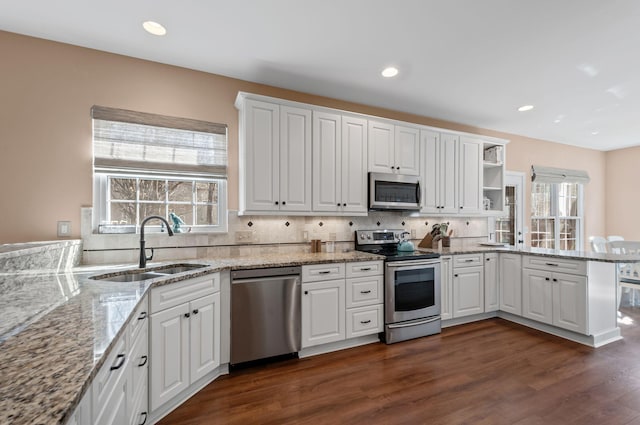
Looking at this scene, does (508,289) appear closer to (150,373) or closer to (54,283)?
(150,373)

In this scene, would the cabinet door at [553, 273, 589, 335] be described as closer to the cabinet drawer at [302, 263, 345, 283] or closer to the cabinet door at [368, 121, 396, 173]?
the cabinet door at [368, 121, 396, 173]

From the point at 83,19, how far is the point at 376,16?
2.14 m

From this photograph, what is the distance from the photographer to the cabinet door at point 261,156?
280 cm

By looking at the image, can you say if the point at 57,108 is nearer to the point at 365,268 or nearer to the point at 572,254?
the point at 365,268

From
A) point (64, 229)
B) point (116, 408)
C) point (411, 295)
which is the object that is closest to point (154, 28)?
point (64, 229)

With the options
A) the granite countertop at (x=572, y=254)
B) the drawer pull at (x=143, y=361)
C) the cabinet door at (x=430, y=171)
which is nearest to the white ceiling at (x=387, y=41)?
the cabinet door at (x=430, y=171)

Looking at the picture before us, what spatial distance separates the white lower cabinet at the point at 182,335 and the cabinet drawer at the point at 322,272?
78 centimetres

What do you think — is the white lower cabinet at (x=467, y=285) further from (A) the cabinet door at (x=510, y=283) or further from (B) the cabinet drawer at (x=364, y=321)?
(B) the cabinet drawer at (x=364, y=321)

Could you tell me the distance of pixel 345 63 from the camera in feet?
9.04

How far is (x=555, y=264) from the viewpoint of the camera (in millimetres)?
3223

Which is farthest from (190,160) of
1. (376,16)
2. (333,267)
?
(376,16)

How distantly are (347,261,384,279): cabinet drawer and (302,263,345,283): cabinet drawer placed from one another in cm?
9

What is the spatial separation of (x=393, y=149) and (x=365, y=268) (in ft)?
4.91

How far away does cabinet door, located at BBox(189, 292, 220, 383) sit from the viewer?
212 centimetres
